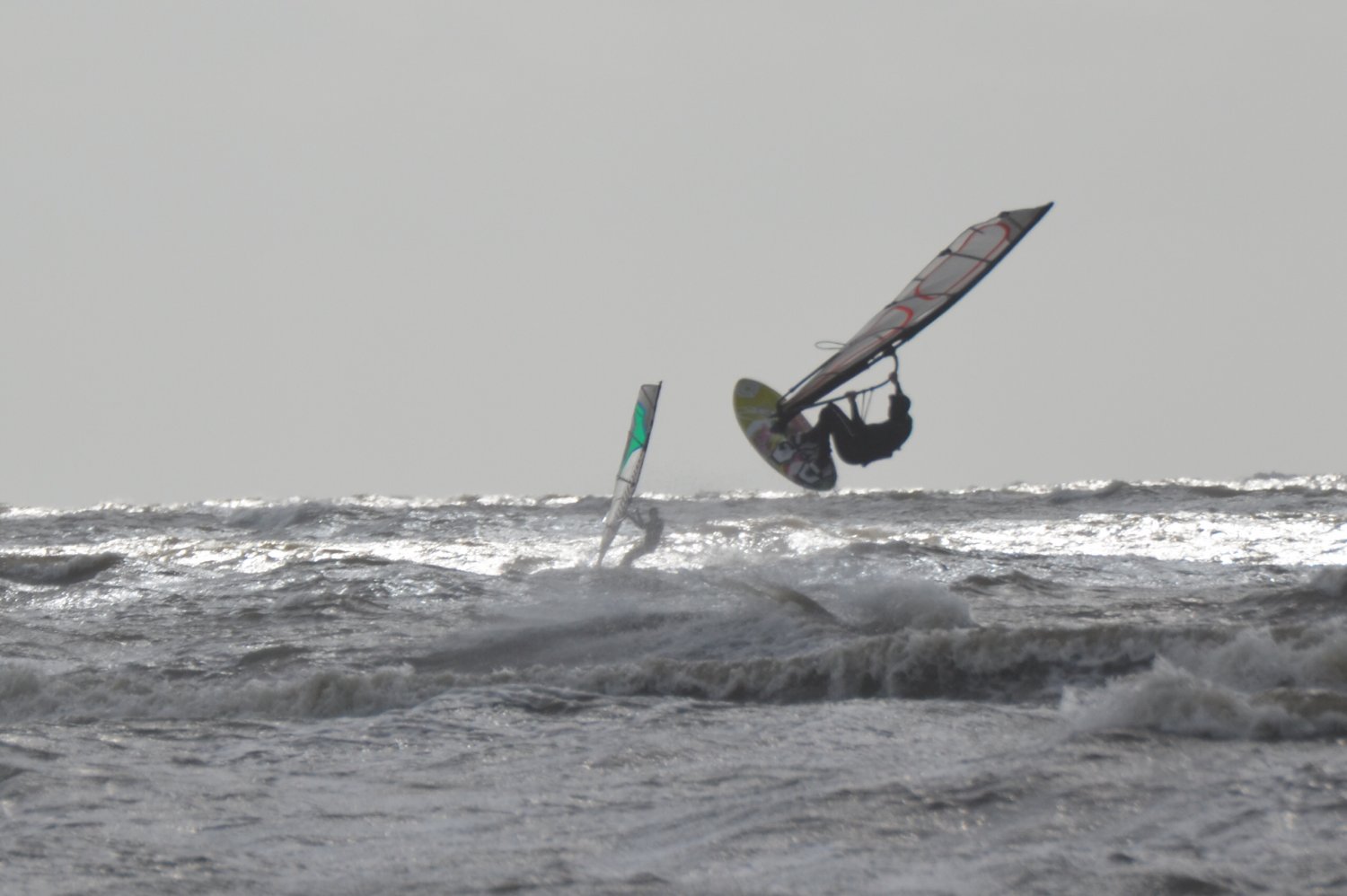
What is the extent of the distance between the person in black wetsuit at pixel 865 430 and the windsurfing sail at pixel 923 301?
198 millimetres

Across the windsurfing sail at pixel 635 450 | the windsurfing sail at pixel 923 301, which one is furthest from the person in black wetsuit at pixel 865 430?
the windsurfing sail at pixel 635 450

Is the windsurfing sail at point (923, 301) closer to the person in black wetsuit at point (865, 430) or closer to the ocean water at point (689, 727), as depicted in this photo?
the person in black wetsuit at point (865, 430)

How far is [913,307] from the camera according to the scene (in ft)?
37.3

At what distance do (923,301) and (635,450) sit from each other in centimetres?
466

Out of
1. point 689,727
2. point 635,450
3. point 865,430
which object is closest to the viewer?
point 689,727

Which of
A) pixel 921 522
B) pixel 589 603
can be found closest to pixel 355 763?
pixel 589 603

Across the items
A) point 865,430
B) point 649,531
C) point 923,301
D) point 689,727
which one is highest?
point 923,301

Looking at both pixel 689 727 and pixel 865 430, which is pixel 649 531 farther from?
pixel 689 727

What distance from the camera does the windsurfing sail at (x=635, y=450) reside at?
48.3 ft

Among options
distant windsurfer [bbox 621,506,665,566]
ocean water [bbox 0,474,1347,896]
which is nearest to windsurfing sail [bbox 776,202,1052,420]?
ocean water [bbox 0,474,1347,896]

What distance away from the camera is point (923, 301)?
11.4m

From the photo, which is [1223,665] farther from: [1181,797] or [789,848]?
[789,848]

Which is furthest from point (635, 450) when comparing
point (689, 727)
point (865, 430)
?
point (689, 727)

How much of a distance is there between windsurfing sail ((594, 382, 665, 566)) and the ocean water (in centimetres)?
113
